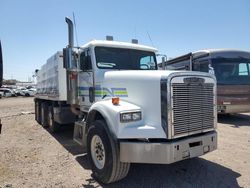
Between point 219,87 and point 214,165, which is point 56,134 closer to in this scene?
point 214,165

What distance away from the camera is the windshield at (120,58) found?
5.94 metres

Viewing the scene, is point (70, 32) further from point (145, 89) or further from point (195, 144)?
point (195, 144)

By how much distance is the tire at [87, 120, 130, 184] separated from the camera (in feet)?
14.4

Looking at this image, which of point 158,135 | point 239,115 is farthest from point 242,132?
point 158,135

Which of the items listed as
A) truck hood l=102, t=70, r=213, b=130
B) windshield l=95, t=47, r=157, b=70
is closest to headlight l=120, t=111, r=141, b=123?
truck hood l=102, t=70, r=213, b=130

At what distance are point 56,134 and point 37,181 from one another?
15.2 ft

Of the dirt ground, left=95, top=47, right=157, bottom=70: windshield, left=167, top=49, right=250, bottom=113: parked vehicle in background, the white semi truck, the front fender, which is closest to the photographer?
the white semi truck

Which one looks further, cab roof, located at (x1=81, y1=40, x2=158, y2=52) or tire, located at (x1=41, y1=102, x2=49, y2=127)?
tire, located at (x1=41, y1=102, x2=49, y2=127)

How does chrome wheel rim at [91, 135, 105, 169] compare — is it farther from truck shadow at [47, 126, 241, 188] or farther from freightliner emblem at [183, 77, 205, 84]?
freightliner emblem at [183, 77, 205, 84]

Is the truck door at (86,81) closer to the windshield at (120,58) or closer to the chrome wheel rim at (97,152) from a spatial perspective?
the windshield at (120,58)

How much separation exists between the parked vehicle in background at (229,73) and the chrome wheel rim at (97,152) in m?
6.82

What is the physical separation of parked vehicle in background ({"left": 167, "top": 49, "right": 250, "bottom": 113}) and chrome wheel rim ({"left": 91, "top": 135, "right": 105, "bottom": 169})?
682cm

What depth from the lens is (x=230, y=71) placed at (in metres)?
11.9

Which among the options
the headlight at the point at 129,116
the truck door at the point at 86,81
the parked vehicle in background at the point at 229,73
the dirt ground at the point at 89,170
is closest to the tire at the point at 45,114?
the dirt ground at the point at 89,170
